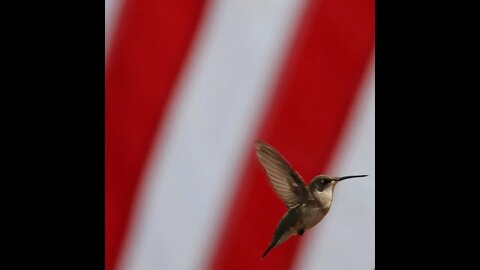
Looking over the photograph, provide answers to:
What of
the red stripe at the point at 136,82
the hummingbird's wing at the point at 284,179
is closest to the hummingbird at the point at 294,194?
the hummingbird's wing at the point at 284,179

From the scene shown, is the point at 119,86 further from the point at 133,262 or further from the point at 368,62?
the point at 368,62

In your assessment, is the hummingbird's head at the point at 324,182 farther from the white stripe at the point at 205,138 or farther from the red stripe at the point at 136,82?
the red stripe at the point at 136,82

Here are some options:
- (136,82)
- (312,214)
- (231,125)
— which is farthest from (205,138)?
(312,214)

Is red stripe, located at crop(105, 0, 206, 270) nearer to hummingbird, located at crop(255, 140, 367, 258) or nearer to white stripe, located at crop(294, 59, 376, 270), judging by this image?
hummingbird, located at crop(255, 140, 367, 258)

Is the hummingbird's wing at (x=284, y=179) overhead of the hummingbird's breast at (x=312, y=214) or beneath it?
overhead

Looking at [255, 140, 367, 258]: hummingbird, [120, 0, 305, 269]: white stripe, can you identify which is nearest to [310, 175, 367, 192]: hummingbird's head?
[255, 140, 367, 258]: hummingbird

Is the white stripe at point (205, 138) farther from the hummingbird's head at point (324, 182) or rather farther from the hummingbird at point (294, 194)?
the hummingbird's head at point (324, 182)
